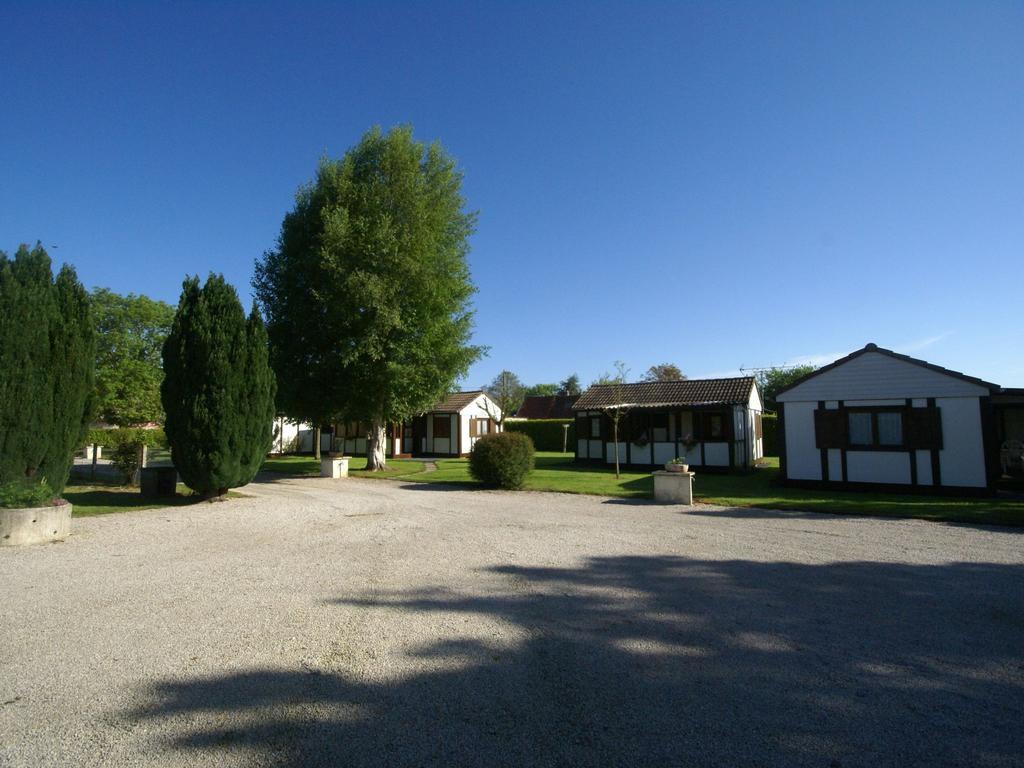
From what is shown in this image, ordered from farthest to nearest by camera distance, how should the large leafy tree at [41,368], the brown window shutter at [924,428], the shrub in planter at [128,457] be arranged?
the shrub in planter at [128,457] < the brown window shutter at [924,428] < the large leafy tree at [41,368]

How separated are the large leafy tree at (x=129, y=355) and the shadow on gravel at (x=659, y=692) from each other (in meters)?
33.8

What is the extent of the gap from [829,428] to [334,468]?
16332mm

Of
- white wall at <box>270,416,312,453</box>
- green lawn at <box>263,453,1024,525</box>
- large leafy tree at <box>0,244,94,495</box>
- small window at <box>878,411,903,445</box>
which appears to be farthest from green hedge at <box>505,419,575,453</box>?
large leafy tree at <box>0,244,94,495</box>

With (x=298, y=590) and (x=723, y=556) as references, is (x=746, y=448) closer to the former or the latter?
(x=723, y=556)

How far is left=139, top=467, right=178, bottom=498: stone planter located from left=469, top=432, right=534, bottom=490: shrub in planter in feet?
26.2

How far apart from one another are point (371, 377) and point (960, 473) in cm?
1825

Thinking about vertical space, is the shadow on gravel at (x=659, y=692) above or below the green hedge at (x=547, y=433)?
below

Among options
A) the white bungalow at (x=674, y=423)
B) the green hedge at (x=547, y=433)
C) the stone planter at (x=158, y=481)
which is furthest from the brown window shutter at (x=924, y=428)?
the green hedge at (x=547, y=433)

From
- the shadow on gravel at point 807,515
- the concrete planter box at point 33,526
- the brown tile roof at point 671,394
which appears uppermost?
the brown tile roof at point 671,394

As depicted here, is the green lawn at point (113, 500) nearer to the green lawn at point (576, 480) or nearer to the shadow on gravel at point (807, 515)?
the green lawn at point (576, 480)

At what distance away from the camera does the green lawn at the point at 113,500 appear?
41.3 feet

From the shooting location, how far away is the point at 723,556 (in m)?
7.93

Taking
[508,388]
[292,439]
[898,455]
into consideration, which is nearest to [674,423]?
[898,455]

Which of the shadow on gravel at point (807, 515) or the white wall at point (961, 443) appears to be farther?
the white wall at point (961, 443)
